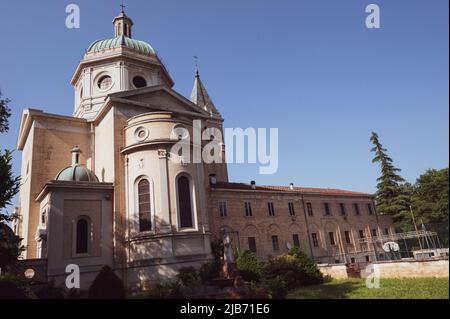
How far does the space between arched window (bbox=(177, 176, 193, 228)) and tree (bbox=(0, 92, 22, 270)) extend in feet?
30.1

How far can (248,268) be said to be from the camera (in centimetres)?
1916

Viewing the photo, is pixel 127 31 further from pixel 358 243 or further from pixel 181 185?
pixel 358 243

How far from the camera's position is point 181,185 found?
2252 cm

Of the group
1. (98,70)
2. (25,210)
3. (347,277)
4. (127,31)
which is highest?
(127,31)

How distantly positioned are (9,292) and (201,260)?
1059 cm

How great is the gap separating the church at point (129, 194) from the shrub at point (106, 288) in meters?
4.77

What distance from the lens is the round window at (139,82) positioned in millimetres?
29875

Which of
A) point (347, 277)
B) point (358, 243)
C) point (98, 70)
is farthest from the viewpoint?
point (358, 243)

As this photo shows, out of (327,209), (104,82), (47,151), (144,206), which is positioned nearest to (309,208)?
(327,209)

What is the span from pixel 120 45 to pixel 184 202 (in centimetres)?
1694

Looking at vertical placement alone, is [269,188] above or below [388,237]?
above
